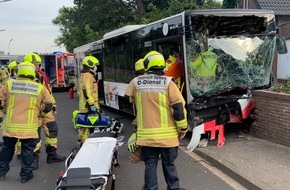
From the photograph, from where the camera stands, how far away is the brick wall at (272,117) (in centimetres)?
737

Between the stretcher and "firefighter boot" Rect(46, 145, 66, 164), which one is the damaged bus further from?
"firefighter boot" Rect(46, 145, 66, 164)

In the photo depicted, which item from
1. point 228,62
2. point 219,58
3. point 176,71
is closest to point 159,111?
point 176,71

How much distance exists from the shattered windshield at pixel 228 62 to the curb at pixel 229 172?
4.61ft

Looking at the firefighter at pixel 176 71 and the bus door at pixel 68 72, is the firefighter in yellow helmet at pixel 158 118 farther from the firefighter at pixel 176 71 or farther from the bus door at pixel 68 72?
the bus door at pixel 68 72

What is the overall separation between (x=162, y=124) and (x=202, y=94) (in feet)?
10.9

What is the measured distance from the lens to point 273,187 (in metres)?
5.23

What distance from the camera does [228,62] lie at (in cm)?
818

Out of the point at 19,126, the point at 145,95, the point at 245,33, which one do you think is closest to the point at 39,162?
the point at 19,126

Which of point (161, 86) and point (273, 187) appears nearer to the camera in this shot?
point (161, 86)

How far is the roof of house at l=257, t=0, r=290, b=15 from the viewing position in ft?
75.9

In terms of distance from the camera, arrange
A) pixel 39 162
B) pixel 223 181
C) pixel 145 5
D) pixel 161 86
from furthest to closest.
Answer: pixel 145 5 < pixel 39 162 < pixel 223 181 < pixel 161 86

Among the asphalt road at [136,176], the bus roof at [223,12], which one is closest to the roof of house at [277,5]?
the bus roof at [223,12]

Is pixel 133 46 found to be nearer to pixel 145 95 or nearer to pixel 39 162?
pixel 39 162

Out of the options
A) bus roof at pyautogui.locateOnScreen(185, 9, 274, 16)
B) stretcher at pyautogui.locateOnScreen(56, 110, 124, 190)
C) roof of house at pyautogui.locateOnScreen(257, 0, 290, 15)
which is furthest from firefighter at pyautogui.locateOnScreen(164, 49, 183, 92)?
roof of house at pyautogui.locateOnScreen(257, 0, 290, 15)
